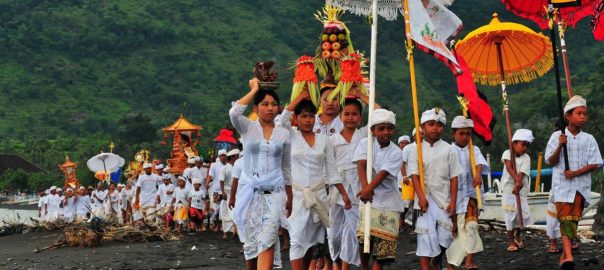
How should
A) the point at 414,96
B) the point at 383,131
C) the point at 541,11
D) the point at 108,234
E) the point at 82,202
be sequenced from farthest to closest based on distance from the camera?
the point at 82,202, the point at 108,234, the point at 541,11, the point at 414,96, the point at 383,131

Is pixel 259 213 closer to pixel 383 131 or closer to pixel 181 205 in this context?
pixel 383 131

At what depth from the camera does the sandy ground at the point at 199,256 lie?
12492 mm

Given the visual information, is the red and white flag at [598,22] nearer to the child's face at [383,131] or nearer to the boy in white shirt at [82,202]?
the child's face at [383,131]

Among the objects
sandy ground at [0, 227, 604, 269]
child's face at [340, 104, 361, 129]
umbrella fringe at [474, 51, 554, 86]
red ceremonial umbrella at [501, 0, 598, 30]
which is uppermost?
red ceremonial umbrella at [501, 0, 598, 30]

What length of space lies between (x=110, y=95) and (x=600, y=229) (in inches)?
3990

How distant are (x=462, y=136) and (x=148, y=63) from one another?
112m

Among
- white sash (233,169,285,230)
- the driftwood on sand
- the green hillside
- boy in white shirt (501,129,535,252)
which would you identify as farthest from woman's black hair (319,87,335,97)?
the green hillside

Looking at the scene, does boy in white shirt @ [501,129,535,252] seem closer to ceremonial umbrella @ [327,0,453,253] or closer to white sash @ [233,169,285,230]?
ceremonial umbrella @ [327,0,453,253]

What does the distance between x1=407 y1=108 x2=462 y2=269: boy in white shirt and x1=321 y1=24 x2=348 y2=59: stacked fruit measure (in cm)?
223

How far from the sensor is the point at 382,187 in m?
9.77

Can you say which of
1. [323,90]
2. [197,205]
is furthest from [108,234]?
[323,90]

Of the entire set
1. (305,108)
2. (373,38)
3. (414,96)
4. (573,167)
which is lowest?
(573,167)

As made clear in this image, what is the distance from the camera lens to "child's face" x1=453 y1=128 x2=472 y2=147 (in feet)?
37.1

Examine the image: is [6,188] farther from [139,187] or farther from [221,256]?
[221,256]
